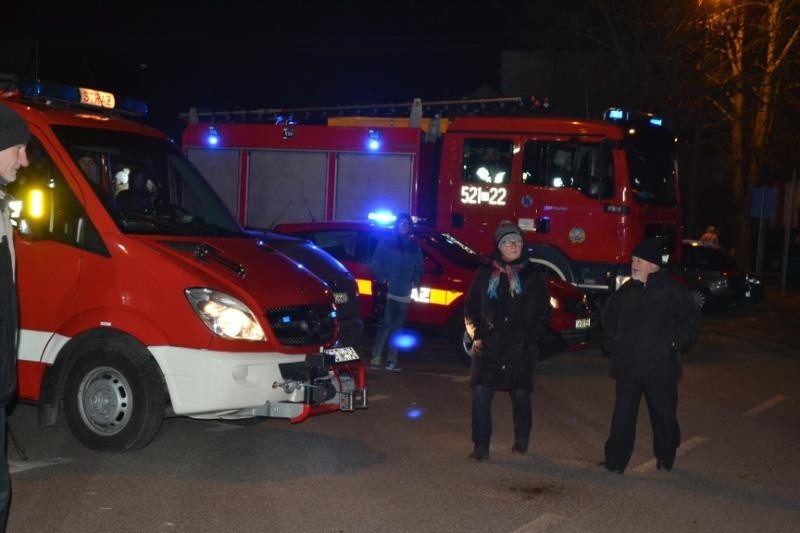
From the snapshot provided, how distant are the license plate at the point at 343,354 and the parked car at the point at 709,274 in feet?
47.5

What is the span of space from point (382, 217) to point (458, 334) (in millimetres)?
2880

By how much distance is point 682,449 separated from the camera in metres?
8.82

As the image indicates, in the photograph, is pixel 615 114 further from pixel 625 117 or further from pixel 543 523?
pixel 543 523

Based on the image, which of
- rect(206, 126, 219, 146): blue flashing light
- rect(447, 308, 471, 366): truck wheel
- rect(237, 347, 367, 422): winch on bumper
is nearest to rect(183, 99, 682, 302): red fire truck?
rect(206, 126, 219, 146): blue flashing light

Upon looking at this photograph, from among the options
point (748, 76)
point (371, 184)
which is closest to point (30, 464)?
point (371, 184)

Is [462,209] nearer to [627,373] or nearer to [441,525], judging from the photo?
[627,373]

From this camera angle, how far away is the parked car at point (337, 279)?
350 inches

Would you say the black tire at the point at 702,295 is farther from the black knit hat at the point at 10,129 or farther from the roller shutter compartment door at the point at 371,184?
the black knit hat at the point at 10,129

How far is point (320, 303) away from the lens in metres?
8.12

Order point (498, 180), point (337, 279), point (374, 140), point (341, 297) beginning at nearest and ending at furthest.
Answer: point (341, 297) → point (337, 279) → point (498, 180) → point (374, 140)

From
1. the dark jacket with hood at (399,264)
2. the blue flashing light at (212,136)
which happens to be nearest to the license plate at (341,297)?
the dark jacket with hood at (399,264)

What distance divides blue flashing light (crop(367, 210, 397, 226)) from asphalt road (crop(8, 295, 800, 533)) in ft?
12.0

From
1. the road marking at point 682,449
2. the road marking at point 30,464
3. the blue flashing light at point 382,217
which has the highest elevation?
the blue flashing light at point 382,217

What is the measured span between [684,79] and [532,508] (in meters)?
24.4
